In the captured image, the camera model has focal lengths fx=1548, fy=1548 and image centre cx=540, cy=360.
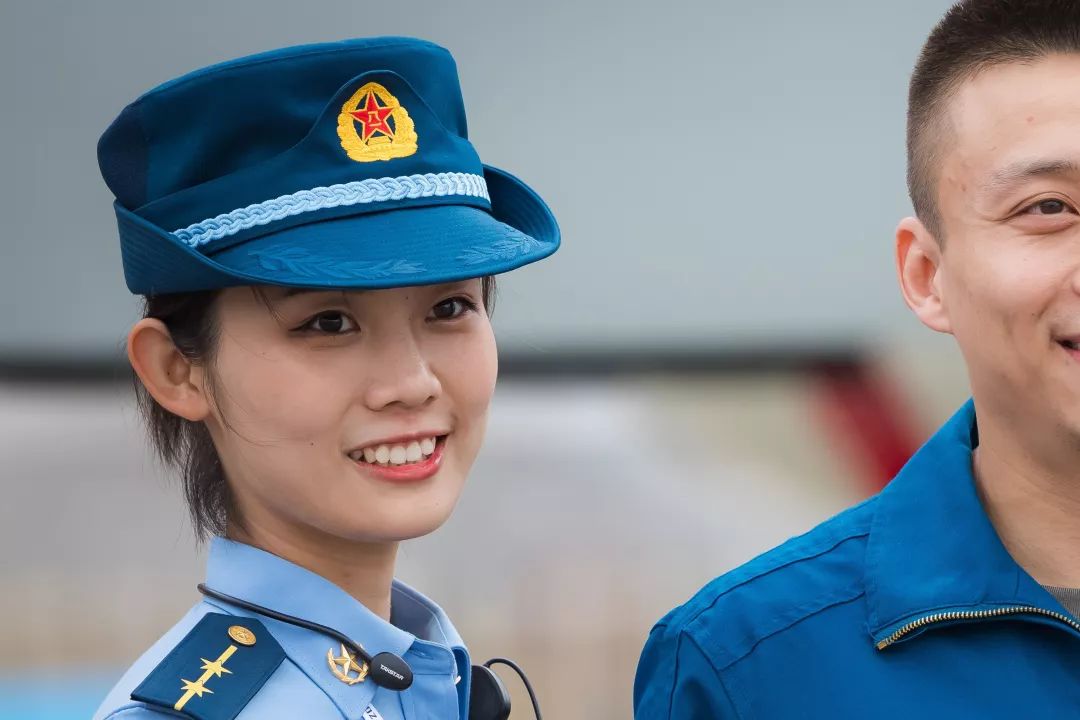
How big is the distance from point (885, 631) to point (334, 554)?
58cm

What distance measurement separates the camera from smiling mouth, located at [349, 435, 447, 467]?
159 centimetres

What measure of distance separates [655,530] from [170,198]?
2022 millimetres

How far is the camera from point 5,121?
310 centimetres

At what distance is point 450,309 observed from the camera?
1660 millimetres

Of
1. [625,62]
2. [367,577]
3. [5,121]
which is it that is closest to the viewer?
[367,577]

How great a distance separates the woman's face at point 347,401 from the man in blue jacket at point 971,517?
337 mm

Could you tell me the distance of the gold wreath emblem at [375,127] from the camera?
5.26ft

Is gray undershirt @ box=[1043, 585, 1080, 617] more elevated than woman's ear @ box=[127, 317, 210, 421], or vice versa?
woman's ear @ box=[127, 317, 210, 421]

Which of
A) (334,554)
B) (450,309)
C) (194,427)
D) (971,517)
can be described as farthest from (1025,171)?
(194,427)

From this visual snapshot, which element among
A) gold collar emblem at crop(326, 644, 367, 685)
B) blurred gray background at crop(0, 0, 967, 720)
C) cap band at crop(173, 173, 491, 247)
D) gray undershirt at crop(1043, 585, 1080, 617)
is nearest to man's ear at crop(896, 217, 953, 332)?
gray undershirt at crop(1043, 585, 1080, 617)

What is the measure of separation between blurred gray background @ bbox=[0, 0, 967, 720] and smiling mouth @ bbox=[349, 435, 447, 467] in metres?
1.67

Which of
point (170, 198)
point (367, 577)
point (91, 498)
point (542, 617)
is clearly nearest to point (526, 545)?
point (542, 617)

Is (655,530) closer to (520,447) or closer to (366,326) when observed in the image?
(520,447)

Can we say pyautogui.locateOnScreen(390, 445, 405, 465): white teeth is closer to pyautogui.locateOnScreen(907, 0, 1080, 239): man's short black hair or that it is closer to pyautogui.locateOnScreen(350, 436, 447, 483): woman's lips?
pyautogui.locateOnScreen(350, 436, 447, 483): woman's lips
